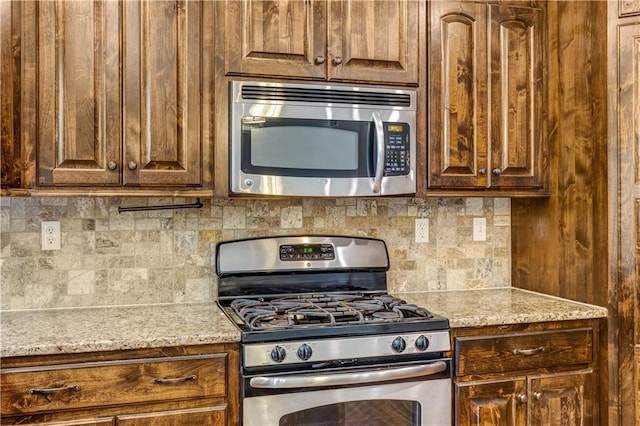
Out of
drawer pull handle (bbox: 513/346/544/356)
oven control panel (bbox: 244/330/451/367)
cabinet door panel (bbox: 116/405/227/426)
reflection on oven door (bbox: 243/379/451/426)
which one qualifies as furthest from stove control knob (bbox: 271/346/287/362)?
drawer pull handle (bbox: 513/346/544/356)

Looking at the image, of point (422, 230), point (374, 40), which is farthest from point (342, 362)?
point (374, 40)

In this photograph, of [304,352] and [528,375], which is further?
[528,375]

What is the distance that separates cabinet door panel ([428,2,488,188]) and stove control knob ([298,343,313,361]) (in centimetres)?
92

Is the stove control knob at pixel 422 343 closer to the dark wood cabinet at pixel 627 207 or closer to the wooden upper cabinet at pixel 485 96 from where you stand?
the wooden upper cabinet at pixel 485 96

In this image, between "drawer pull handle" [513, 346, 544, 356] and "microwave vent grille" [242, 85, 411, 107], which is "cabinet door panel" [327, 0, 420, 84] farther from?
"drawer pull handle" [513, 346, 544, 356]

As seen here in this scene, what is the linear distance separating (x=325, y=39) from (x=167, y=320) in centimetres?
124

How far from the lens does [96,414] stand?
1752mm

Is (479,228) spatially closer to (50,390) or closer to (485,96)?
(485,96)

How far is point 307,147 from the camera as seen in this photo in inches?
87.7

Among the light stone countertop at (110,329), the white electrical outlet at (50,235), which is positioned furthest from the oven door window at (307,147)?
the white electrical outlet at (50,235)

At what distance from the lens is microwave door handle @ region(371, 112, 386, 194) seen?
228 cm

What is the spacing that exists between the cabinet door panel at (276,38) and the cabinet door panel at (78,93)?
16.8 inches

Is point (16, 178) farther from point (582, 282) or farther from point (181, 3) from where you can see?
point (582, 282)

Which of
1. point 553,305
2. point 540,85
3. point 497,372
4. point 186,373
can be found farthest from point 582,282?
point 186,373
